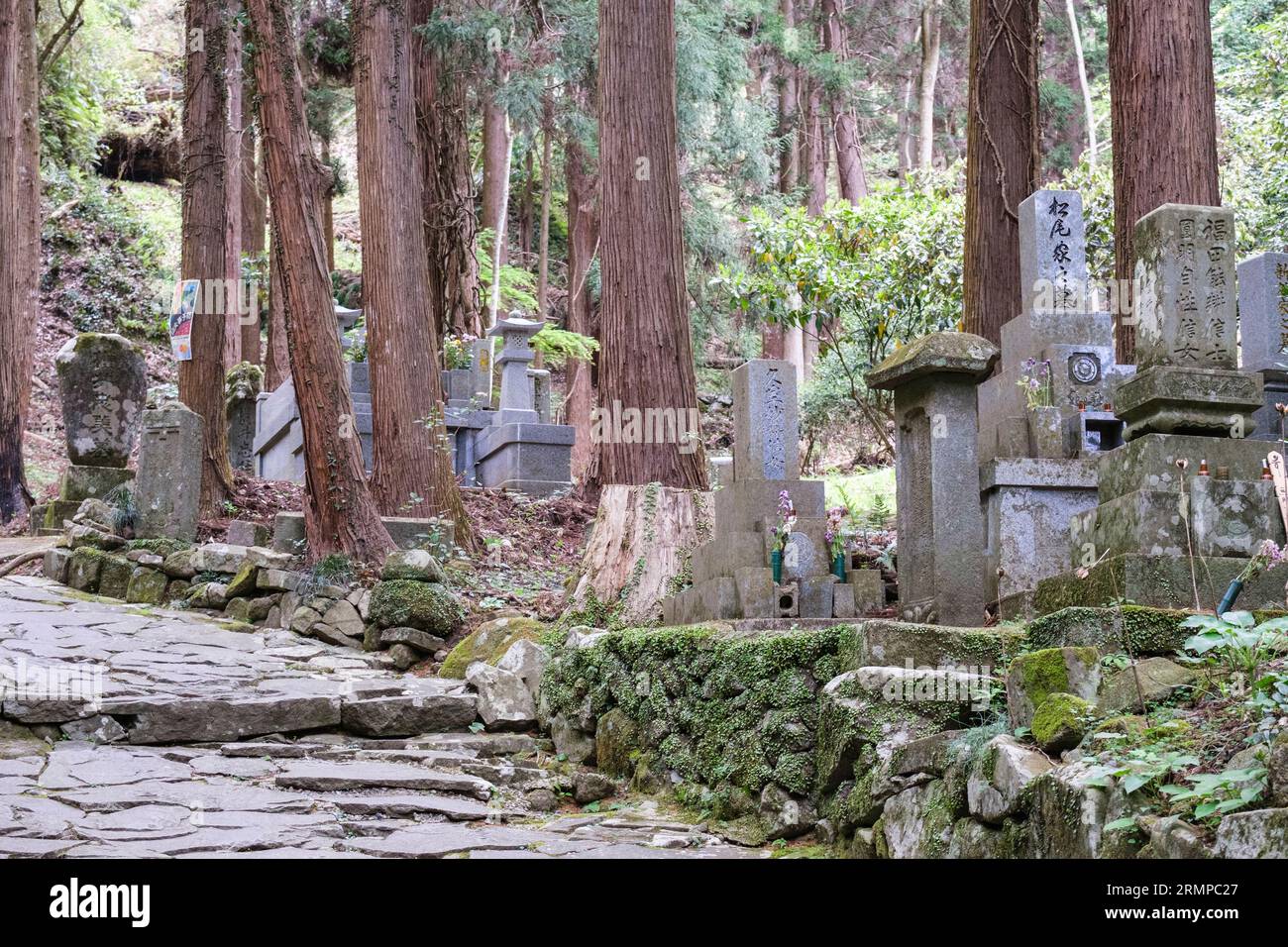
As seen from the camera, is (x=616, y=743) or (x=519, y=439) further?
(x=519, y=439)

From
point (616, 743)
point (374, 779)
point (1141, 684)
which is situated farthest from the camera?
point (616, 743)

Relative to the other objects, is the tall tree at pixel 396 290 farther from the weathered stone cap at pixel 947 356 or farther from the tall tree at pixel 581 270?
the tall tree at pixel 581 270

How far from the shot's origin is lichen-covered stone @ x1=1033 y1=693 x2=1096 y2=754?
13.8 ft

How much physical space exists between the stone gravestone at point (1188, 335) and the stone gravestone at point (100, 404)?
10.2 metres

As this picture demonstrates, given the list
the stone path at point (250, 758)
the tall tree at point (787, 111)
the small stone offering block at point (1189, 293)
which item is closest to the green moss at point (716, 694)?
the stone path at point (250, 758)

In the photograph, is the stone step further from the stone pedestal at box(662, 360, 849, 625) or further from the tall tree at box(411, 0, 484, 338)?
the tall tree at box(411, 0, 484, 338)

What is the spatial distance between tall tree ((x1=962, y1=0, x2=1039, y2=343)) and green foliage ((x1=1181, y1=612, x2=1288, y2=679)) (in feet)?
25.6

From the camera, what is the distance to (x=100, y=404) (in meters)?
13.2

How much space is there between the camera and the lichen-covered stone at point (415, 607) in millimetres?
10305

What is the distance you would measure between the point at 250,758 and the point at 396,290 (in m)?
6.85

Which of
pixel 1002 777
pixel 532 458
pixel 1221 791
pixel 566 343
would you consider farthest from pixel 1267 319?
pixel 566 343

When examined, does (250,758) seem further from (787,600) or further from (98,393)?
(98,393)

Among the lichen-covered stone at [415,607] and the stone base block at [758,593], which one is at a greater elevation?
the stone base block at [758,593]
